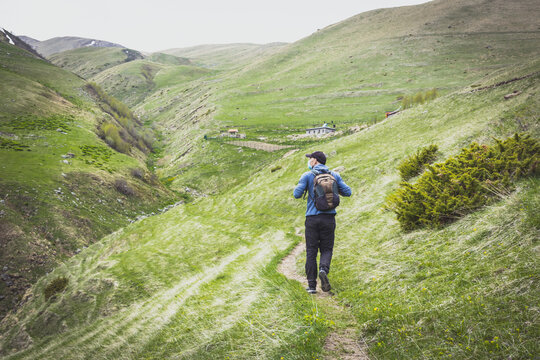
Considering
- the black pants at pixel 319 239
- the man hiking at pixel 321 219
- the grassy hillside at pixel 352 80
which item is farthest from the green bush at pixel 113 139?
the black pants at pixel 319 239

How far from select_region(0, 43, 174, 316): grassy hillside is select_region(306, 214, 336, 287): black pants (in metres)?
28.3

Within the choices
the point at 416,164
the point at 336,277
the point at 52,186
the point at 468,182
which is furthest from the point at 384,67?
the point at 336,277

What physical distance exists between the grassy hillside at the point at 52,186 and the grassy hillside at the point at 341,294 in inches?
235

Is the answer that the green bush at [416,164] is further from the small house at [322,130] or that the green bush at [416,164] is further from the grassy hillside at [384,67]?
the grassy hillside at [384,67]

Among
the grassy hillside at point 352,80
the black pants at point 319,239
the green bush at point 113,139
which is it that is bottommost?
the black pants at point 319,239

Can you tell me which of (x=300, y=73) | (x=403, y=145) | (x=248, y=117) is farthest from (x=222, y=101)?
(x=403, y=145)

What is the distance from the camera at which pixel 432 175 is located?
421 inches

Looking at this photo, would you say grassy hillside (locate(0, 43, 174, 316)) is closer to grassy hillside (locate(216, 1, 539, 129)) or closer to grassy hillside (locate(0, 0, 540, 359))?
grassy hillside (locate(0, 0, 540, 359))

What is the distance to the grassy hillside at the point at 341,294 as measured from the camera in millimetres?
4699

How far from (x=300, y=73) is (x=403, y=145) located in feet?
521

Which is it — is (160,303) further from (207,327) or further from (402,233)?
(402,233)

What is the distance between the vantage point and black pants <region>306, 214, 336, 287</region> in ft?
26.7

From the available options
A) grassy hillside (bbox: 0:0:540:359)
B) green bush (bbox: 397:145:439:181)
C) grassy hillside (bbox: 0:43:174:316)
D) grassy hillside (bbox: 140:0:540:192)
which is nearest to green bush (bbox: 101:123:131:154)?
grassy hillside (bbox: 0:43:174:316)

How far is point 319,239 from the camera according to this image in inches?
329
